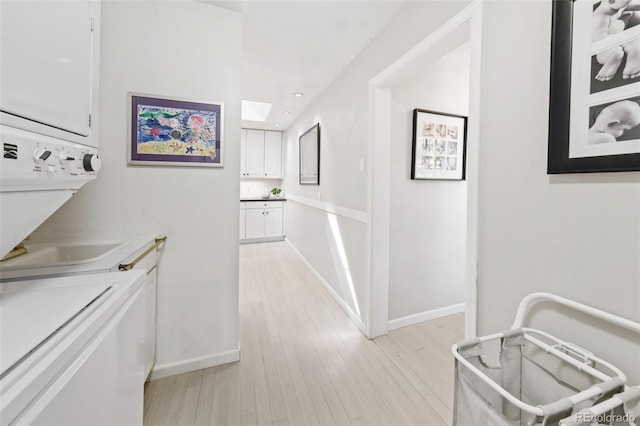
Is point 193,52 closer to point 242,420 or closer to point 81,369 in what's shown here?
point 81,369

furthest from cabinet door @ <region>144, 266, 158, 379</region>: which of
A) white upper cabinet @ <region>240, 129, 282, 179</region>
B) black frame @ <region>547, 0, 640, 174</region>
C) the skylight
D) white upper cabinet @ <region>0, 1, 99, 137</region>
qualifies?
white upper cabinet @ <region>240, 129, 282, 179</region>

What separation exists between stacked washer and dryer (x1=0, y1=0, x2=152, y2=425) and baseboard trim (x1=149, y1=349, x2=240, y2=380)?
0.84 meters

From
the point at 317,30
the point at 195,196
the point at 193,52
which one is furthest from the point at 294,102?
the point at 195,196

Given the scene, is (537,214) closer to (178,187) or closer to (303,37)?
(178,187)

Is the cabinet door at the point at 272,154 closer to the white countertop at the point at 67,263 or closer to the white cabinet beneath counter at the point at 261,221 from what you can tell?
the white cabinet beneath counter at the point at 261,221

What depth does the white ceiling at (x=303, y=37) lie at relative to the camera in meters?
1.74

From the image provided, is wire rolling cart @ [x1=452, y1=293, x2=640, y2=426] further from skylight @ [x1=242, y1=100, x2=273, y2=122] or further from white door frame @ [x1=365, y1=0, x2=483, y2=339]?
skylight @ [x1=242, y1=100, x2=273, y2=122]

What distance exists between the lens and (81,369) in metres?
0.57

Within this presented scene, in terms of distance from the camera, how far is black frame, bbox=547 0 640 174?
85cm

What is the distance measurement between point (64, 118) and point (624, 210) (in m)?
1.76

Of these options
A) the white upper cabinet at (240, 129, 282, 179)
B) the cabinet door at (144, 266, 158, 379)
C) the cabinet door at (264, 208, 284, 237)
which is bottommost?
the cabinet door at (144, 266, 158, 379)

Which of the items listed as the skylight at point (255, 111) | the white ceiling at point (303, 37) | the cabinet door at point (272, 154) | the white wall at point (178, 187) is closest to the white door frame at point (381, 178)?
the white ceiling at point (303, 37)

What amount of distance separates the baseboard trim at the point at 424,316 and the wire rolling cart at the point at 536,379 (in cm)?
138

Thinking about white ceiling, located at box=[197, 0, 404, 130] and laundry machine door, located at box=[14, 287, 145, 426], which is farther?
white ceiling, located at box=[197, 0, 404, 130]
